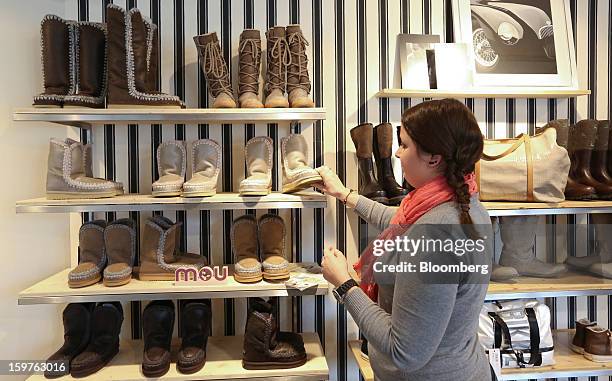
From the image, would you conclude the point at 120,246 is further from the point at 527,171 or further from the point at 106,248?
the point at 527,171

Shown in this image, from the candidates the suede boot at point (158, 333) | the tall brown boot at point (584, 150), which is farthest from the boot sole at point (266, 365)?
the tall brown boot at point (584, 150)

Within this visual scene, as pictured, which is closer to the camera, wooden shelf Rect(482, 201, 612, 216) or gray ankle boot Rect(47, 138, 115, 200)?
gray ankle boot Rect(47, 138, 115, 200)

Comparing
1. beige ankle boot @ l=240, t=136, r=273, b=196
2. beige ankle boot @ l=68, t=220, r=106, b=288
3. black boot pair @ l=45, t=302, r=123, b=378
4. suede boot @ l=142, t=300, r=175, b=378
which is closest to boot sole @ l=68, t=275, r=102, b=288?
beige ankle boot @ l=68, t=220, r=106, b=288

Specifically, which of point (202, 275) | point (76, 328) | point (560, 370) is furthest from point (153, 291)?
point (560, 370)

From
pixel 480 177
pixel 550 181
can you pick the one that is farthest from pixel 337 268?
pixel 550 181

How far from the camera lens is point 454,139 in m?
1.13

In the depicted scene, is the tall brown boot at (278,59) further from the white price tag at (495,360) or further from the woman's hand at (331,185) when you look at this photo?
the white price tag at (495,360)

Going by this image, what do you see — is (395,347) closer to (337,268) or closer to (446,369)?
(446,369)

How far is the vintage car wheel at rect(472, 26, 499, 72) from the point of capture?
2133 millimetres

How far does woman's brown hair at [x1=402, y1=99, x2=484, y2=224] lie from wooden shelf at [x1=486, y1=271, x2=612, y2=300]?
907 millimetres

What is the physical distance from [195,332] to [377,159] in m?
1.09

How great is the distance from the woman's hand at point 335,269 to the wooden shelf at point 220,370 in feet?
1.87

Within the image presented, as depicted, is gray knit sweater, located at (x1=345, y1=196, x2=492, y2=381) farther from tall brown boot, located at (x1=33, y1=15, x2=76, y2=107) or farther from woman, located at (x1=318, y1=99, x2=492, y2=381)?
tall brown boot, located at (x1=33, y1=15, x2=76, y2=107)

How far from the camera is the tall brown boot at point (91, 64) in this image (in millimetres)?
1741
